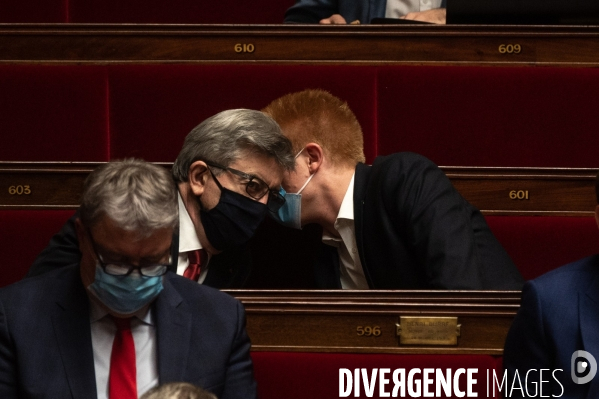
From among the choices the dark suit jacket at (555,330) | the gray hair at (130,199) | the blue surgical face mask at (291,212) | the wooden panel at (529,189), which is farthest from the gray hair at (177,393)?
the wooden panel at (529,189)

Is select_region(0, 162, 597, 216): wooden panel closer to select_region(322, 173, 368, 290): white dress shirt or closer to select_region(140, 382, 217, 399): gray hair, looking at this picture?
select_region(322, 173, 368, 290): white dress shirt

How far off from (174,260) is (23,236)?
240 mm

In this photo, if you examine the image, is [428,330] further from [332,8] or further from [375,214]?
[332,8]

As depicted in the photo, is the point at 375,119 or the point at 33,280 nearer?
the point at 33,280

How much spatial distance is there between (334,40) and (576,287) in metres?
0.61

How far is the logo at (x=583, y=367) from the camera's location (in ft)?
2.29

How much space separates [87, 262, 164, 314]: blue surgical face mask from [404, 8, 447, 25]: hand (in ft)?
2.59

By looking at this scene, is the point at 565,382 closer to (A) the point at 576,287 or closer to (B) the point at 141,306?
(A) the point at 576,287

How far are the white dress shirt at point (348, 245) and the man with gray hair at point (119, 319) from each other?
0.32 m

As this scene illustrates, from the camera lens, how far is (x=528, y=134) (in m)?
1.21

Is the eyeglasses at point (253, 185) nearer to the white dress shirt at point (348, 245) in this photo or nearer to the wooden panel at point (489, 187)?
the white dress shirt at point (348, 245)

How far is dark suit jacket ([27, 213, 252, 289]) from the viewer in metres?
0.93

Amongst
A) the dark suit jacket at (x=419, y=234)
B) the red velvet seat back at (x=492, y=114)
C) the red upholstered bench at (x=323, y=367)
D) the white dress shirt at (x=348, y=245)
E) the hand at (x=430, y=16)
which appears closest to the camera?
the red upholstered bench at (x=323, y=367)

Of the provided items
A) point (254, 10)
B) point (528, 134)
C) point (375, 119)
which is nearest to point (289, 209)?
point (375, 119)
